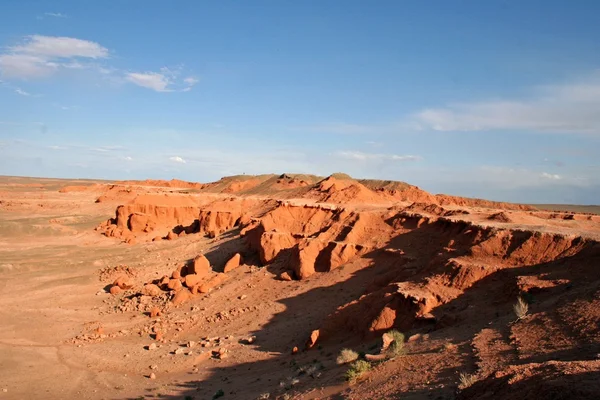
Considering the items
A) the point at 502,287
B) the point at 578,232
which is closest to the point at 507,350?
the point at 502,287

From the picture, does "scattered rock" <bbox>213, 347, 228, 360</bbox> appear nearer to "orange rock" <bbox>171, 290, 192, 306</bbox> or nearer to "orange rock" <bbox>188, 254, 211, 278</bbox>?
"orange rock" <bbox>171, 290, 192, 306</bbox>

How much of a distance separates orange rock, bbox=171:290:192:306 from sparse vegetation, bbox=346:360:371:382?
1151 centimetres

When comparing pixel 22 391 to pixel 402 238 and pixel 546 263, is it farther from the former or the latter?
pixel 546 263

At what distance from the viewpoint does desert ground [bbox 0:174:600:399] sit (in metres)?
8.12

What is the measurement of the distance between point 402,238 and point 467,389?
11248 mm

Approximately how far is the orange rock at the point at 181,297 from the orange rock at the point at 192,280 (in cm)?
45

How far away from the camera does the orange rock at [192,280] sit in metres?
19.8

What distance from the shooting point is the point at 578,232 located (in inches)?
503

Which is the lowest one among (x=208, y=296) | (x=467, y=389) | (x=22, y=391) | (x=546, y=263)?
(x=22, y=391)

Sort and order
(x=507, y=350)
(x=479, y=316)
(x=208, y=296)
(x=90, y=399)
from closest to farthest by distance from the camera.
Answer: (x=507, y=350) → (x=479, y=316) → (x=90, y=399) → (x=208, y=296)

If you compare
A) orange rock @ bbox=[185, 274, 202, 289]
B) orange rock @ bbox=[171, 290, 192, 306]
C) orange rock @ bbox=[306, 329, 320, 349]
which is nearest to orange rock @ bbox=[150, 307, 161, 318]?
orange rock @ bbox=[171, 290, 192, 306]

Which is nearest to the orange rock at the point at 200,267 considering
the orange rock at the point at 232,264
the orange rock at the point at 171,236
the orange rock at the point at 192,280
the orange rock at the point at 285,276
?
the orange rock at the point at 192,280

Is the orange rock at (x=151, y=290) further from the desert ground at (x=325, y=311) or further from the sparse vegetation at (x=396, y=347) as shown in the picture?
the sparse vegetation at (x=396, y=347)

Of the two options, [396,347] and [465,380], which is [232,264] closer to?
[396,347]
